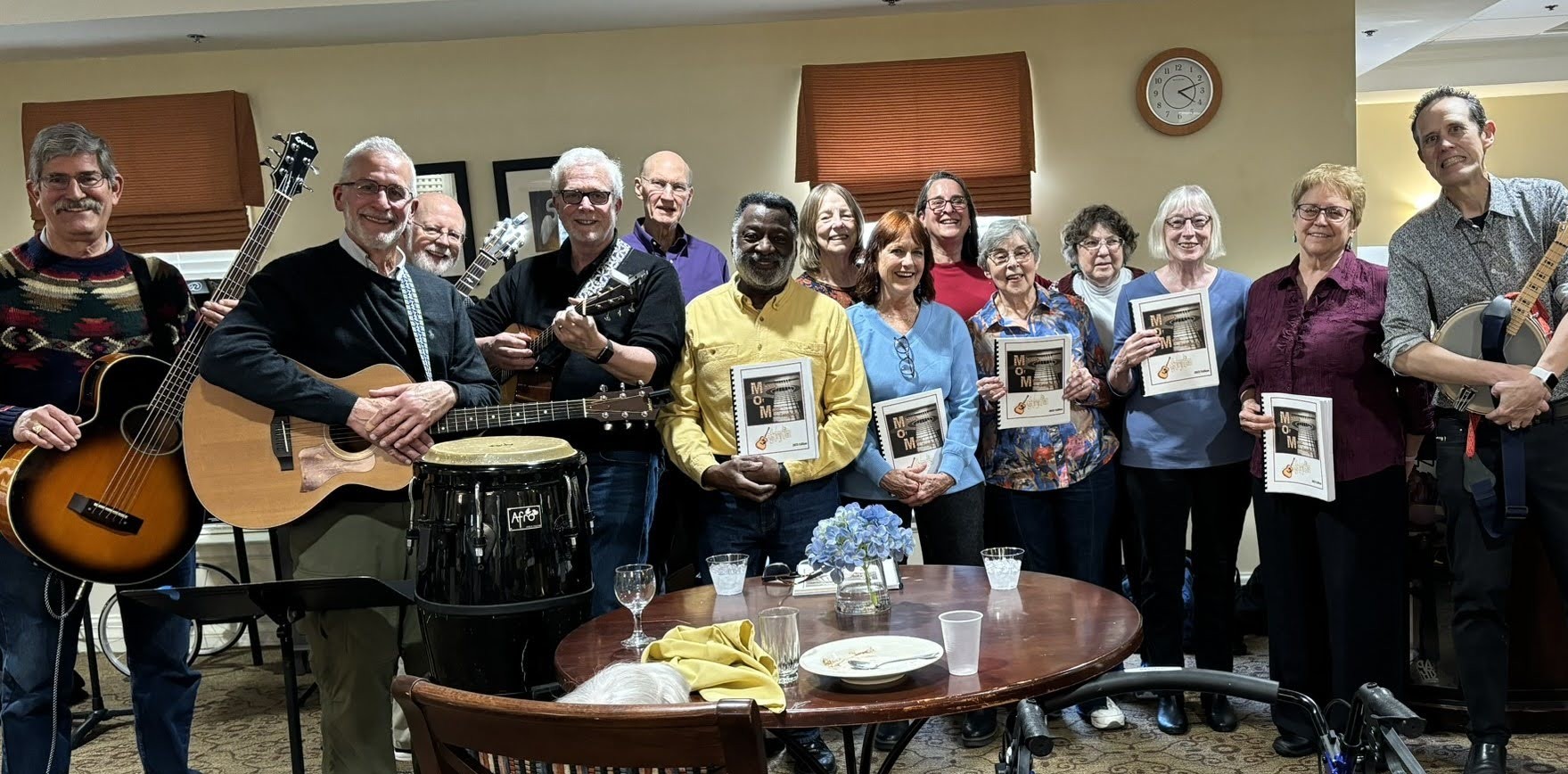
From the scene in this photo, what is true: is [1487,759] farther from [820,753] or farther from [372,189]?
[372,189]

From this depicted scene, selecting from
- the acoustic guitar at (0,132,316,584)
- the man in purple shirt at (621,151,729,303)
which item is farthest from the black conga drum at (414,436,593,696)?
the man in purple shirt at (621,151,729,303)

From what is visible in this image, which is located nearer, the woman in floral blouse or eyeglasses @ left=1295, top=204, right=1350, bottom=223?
eyeglasses @ left=1295, top=204, right=1350, bottom=223

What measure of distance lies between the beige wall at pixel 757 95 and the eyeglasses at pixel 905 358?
7.82 ft

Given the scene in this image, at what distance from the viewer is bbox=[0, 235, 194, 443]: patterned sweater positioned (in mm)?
3064

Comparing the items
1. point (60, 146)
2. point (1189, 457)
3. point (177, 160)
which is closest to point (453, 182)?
point (177, 160)

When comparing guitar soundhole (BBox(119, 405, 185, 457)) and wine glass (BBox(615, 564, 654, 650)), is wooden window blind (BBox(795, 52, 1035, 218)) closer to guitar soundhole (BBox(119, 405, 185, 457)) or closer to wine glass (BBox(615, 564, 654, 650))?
guitar soundhole (BBox(119, 405, 185, 457))

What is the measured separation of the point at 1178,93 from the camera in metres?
5.62

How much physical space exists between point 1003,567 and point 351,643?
1.65m

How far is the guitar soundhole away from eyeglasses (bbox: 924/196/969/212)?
7.93 ft

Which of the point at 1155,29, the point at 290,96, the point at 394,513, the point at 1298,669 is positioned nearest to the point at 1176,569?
the point at 1298,669

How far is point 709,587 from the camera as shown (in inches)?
112

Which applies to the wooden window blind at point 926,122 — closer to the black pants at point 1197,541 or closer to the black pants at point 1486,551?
the black pants at point 1197,541

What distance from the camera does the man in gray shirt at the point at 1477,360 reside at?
2994 mm

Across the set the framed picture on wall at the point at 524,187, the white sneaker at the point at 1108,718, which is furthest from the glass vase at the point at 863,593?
the framed picture on wall at the point at 524,187
